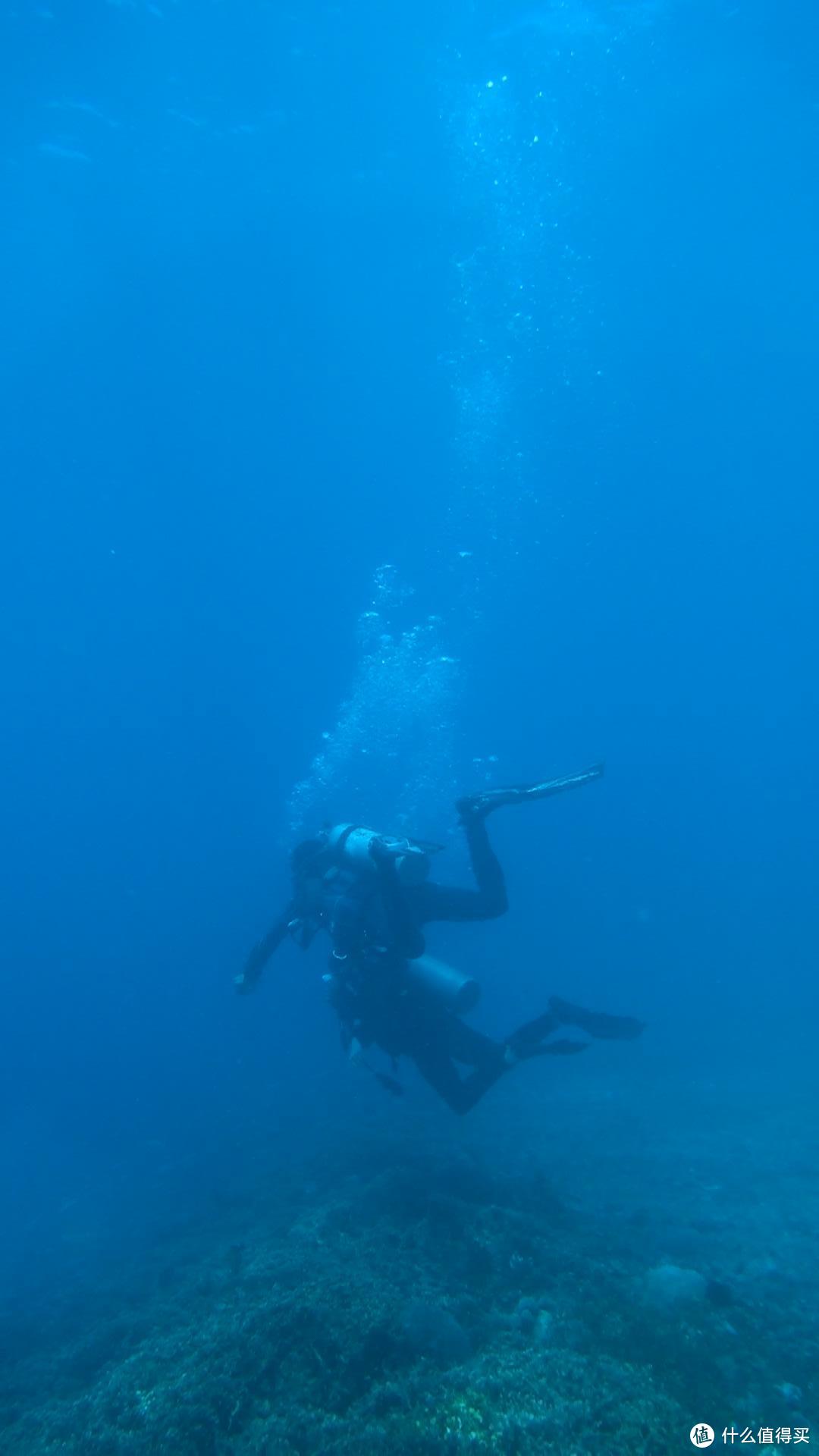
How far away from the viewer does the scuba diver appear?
830 cm

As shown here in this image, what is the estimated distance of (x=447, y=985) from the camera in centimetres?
876

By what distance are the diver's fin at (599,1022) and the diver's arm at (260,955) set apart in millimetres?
3305

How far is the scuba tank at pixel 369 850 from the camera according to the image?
828cm

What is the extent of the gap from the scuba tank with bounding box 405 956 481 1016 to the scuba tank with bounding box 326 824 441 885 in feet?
3.54

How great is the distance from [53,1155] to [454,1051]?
24.7 metres

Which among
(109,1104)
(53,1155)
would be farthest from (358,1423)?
(109,1104)

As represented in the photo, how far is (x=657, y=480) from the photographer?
231 feet

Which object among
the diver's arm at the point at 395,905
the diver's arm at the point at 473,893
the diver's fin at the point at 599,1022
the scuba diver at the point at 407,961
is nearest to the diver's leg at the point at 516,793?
the scuba diver at the point at 407,961

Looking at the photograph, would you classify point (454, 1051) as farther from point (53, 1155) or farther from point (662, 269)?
point (662, 269)

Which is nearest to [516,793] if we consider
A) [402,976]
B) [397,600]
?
[402,976]

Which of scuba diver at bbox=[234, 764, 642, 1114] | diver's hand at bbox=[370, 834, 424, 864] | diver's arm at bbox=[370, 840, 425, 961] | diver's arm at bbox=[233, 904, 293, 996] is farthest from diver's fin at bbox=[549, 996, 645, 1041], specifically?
diver's arm at bbox=[233, 904, 293, 996]

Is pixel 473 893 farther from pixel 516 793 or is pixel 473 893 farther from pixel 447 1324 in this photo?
pixel 447 1324

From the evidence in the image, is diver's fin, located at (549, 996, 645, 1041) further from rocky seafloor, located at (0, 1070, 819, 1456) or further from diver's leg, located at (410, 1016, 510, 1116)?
rocky seafloor, located at (0, 1070, 819, 1456)

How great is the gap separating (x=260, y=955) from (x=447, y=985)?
7.95 ft
